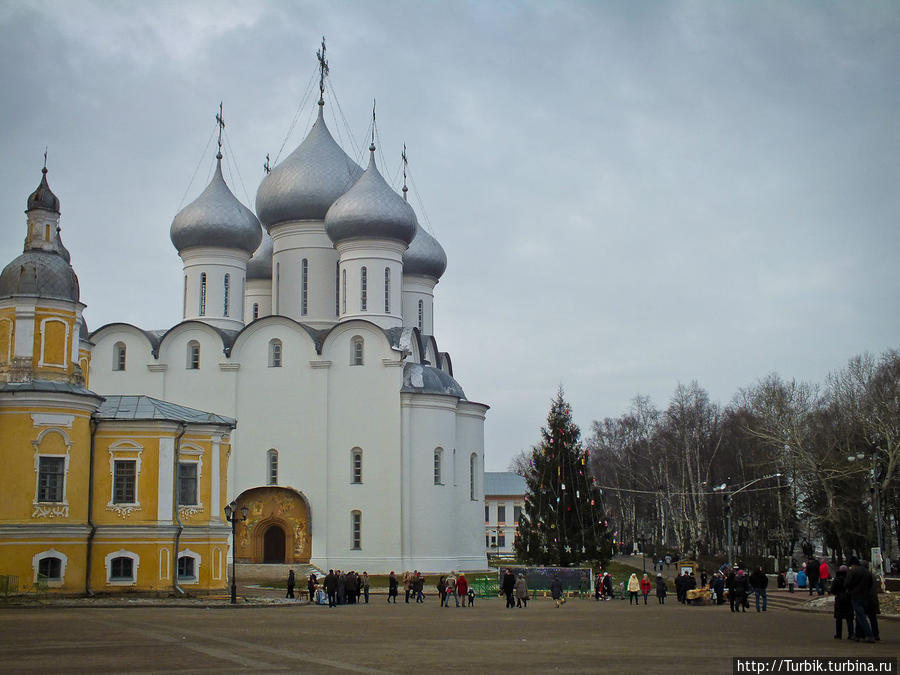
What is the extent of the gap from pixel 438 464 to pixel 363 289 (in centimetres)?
718

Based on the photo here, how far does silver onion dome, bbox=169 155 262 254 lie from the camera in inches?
1650

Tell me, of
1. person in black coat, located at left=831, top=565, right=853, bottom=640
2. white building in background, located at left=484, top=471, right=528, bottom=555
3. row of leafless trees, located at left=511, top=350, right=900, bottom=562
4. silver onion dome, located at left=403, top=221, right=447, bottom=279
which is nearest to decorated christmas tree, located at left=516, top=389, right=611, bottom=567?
row of leafless trees, located at left=511, top=350, right=900, bottom=562

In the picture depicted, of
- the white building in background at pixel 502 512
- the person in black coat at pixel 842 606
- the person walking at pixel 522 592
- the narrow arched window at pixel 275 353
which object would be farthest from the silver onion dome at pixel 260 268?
the white building in background at pixel 502 512

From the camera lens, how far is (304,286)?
4309 centimetres

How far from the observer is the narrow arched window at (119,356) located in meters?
40.9

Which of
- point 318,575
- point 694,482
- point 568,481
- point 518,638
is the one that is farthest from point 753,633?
point 694,482

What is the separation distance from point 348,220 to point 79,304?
15391 mm

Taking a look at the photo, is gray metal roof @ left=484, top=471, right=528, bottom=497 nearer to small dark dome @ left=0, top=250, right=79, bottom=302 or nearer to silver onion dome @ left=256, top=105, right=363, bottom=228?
silver onion dome @ left=256, top=105, right=363, bottom=228

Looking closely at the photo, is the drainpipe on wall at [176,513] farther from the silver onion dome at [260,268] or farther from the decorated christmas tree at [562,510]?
the silver onion dome at [260,268]

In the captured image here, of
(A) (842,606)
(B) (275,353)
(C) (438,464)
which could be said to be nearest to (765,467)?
(C) (438,464)

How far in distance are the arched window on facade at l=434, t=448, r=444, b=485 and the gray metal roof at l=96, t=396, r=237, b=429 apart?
477 inches

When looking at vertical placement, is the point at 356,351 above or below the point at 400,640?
above

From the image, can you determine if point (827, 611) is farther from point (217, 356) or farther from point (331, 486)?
point (217, 356)

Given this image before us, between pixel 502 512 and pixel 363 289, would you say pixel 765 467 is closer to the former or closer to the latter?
pixel 363 289
